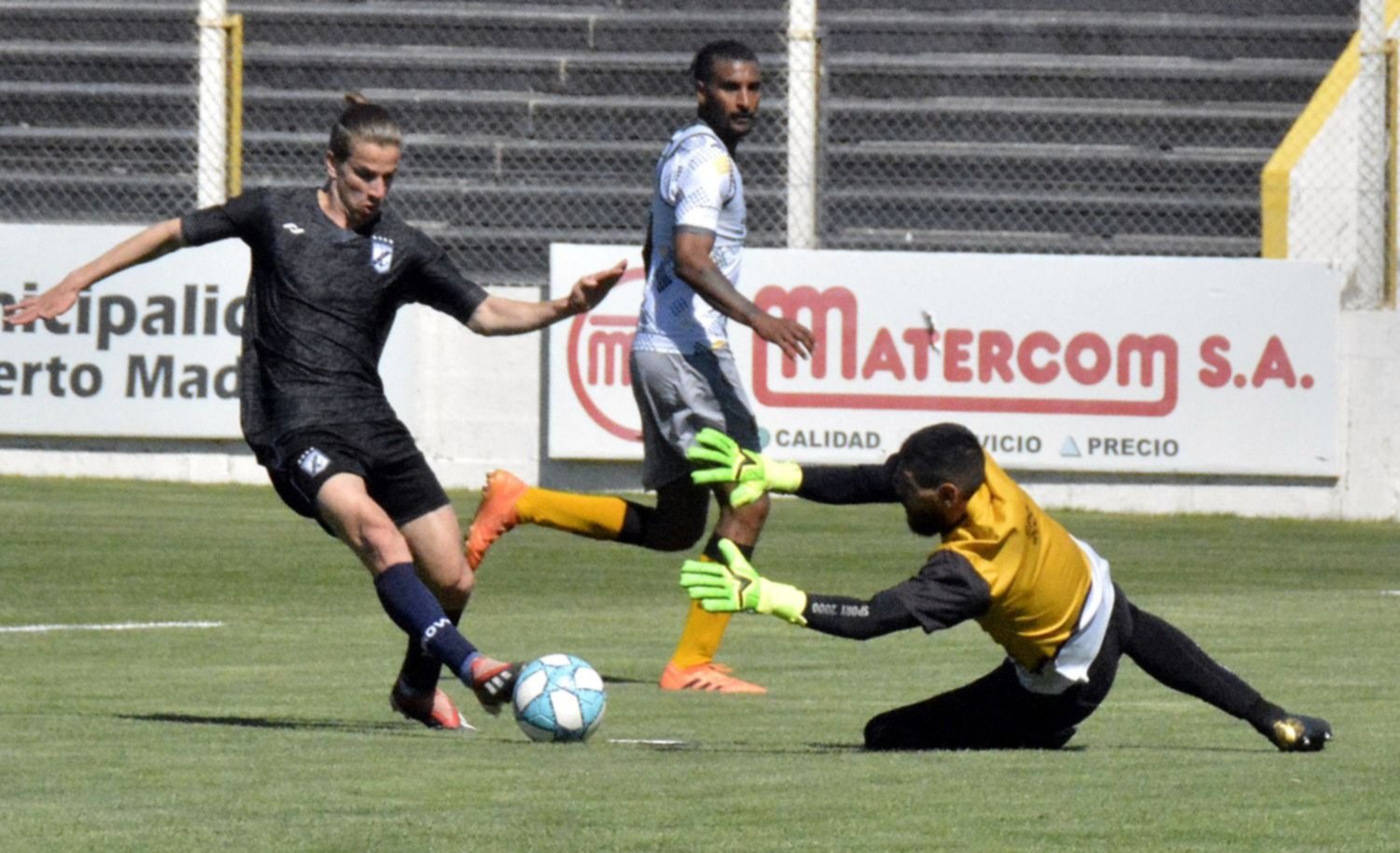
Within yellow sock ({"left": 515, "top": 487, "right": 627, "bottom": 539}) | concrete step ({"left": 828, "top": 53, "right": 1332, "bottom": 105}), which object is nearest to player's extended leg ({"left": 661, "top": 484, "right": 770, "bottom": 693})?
yellow sock ({"left": 515, "top": 487, "right": 627, "bottom": 539})

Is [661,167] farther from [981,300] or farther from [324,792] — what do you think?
[981,300]

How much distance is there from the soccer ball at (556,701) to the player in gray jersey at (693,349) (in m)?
1.73

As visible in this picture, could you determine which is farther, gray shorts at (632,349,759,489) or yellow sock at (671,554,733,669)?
gray shorts at (632,349,759,489)

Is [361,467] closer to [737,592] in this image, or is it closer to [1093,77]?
[737,592]

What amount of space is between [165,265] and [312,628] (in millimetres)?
7430

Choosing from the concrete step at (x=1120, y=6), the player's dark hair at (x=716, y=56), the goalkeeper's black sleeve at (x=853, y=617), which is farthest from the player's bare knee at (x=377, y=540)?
the concrete step at (x=1120, y=6)

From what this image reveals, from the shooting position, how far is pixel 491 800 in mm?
5816

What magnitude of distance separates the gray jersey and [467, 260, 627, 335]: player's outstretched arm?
3.51ft

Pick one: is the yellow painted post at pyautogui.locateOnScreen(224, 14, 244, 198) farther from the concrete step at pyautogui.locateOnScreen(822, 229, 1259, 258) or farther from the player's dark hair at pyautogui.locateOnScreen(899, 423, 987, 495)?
the player's dark hair at pyautogui.locateOnScreen(899, 423, 987, 495)

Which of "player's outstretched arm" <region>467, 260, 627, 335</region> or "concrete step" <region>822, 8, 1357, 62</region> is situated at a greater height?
"concrete step" <region>822, 8, 1357, 62</region>

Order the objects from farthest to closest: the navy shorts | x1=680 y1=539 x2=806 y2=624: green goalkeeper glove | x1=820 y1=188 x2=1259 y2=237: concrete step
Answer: x1=820 y1=188 x2=1259 y2=237: concrete step
the navy shorts
x1=680 y1=539 x2=806 y2=624: green goalkeeper glove

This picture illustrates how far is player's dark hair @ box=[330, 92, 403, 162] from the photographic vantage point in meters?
7.54

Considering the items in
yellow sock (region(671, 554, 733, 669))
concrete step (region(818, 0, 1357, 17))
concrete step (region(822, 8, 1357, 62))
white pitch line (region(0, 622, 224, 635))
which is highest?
concrete step (region(818, 0, 1357, 17))

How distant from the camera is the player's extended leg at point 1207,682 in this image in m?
7.04
